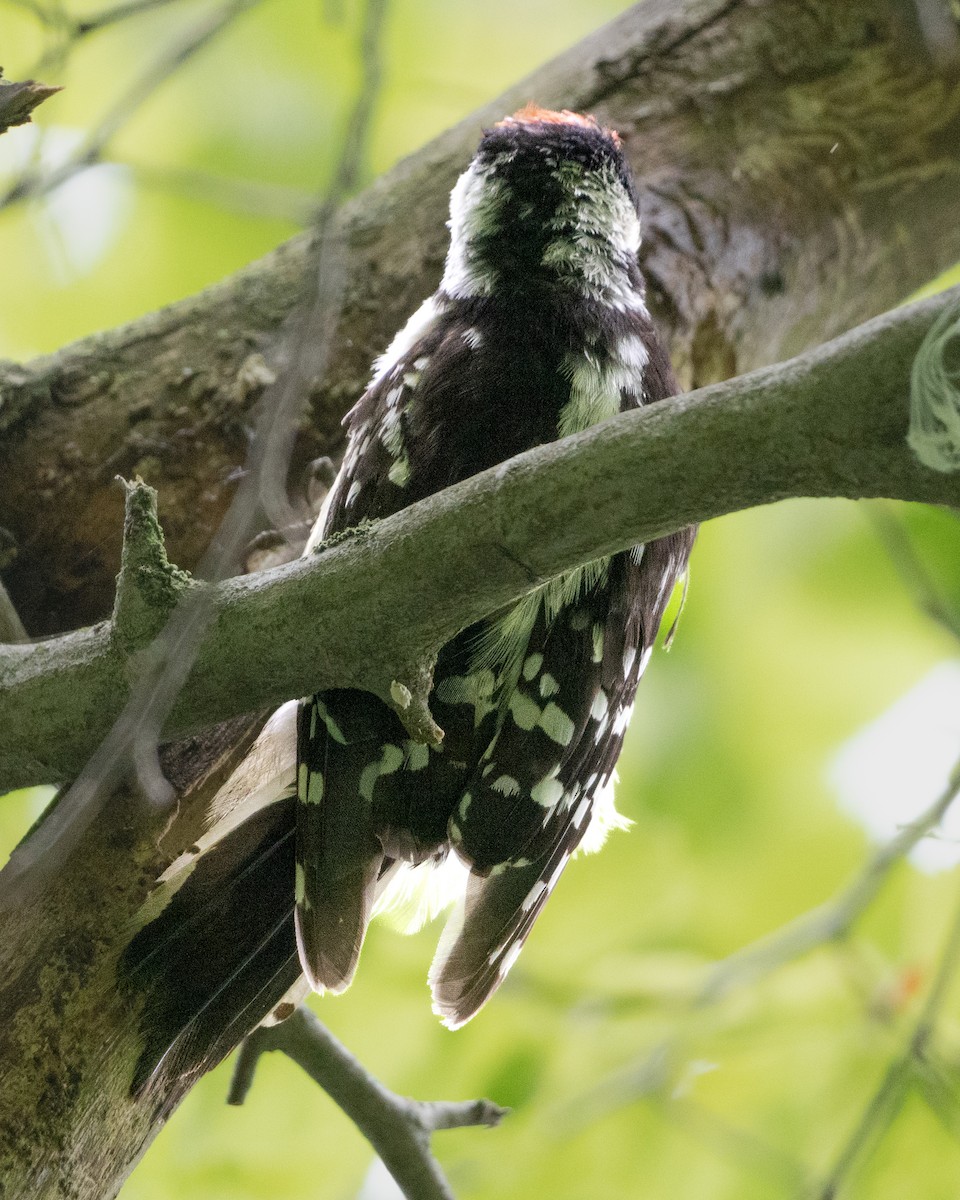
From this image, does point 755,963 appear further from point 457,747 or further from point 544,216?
point 544,216

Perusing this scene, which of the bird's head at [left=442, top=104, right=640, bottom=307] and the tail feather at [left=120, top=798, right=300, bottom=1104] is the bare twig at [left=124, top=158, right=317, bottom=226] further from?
the tail feather at [left=120, top=798, right=300, bottom=1104]

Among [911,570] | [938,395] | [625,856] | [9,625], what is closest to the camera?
[938,395]

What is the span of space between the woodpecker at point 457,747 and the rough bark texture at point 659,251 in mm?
424

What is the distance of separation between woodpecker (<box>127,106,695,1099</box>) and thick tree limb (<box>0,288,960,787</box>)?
1.14 feet

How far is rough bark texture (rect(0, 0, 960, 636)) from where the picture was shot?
2113 mm

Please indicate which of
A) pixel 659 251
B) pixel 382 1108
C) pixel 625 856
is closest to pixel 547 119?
pixel 659 251

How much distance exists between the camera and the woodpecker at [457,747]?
169 centimetres

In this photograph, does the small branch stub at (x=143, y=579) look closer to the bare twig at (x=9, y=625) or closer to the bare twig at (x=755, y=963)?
the bare twig at (x=9, y=625)

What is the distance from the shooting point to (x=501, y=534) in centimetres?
120

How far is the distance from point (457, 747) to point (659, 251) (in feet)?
3.58

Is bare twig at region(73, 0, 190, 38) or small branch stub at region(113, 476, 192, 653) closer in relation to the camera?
small branch stub at region(113, 476, 192, 653)

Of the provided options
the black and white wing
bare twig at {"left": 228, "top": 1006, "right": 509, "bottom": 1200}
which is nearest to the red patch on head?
the black and white wing

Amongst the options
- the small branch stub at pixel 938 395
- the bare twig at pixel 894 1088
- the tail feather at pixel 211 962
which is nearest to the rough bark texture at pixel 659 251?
the tail feather at pixel 211 962

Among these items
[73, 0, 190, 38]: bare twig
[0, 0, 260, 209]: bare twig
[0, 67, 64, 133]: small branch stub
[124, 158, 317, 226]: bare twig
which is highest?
[73, 0, 190, 38]: bare twig
